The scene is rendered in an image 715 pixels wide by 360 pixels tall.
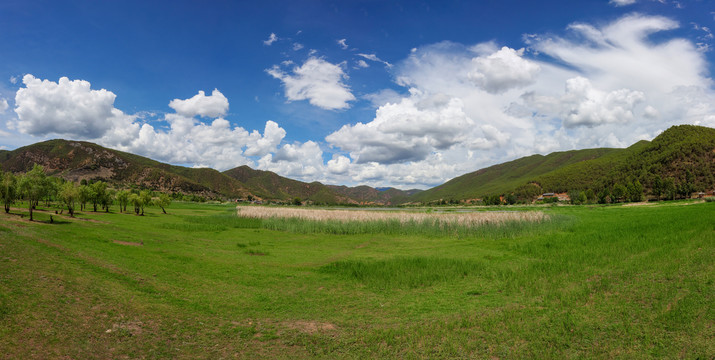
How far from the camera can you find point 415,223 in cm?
3578

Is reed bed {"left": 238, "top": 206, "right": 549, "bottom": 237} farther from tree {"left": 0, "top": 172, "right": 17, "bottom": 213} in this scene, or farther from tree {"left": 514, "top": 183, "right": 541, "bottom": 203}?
tree {"left": 514, "top": 183, "right": 541, "bottom": 203}

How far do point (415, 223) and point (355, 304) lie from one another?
25.4 metres

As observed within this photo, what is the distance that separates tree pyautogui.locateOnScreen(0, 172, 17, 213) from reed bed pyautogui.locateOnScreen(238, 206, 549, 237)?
24.1 m

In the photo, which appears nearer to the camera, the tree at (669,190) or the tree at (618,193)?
the tree at (669,190)

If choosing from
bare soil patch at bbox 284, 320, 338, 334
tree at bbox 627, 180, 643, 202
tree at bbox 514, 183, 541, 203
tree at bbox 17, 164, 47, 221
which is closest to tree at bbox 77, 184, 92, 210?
tree at bbox 17, 164, 47, 221

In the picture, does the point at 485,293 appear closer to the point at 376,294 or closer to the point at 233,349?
the point at 376,294

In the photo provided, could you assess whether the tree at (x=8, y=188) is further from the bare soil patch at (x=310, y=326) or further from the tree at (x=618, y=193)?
the tree at (x=618, y=193)

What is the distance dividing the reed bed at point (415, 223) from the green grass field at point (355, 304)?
50.9ft

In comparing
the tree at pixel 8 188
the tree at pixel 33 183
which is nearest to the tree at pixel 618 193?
the tree at pixel 33 183

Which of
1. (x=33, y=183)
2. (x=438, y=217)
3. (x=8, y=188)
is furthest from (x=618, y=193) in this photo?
(x=8, y=188)

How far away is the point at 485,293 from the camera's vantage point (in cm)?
1195

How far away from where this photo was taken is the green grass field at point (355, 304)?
7379 millimetres

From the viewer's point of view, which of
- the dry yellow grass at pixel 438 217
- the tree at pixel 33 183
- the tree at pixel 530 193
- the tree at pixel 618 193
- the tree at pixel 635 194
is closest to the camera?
the tree at pixel 33 183

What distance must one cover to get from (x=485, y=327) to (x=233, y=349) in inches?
259
